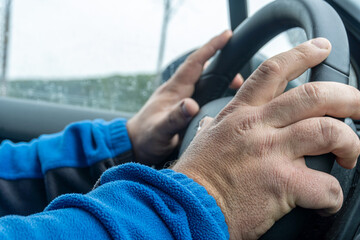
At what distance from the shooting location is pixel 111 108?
1771 millimetres

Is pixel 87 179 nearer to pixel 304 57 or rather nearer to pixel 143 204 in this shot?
pixel 143 204

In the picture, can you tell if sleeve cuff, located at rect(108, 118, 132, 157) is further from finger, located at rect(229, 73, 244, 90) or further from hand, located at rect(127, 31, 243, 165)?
finger, located at rect(229, 73, 244, 90)

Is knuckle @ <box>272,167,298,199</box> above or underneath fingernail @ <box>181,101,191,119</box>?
above

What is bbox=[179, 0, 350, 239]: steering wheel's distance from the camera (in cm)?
49

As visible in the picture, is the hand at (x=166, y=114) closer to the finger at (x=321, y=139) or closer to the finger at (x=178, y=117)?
the finger at (x=178, y=117)

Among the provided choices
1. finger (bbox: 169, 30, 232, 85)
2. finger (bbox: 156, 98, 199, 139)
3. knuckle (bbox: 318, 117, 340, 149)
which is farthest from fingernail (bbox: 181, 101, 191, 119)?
knuckle (bbox: 318, 117, 340, 149)

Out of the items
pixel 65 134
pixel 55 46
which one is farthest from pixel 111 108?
pixel 65 134

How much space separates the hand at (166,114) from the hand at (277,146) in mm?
408

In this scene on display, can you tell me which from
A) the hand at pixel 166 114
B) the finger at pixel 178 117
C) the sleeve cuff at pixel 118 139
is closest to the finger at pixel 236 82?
the hand at pixel 166 114

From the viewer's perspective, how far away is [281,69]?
1.65ft

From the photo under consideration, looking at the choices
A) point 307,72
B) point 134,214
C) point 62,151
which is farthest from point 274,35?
point 62,151

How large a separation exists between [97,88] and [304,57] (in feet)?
4.69

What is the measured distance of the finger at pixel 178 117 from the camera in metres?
0.86

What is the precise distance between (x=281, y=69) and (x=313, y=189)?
0.55ft
